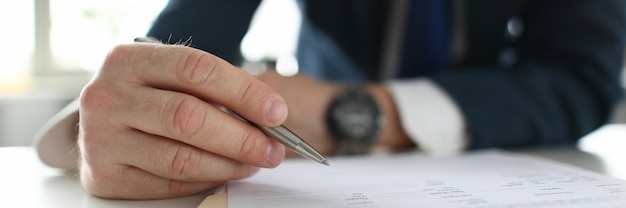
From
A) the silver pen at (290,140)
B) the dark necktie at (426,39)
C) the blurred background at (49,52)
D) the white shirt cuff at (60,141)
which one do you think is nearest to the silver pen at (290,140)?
the silver pen at (290,140)

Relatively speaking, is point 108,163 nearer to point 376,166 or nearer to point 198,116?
point 198,116

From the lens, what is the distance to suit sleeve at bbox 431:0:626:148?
620 millimetres

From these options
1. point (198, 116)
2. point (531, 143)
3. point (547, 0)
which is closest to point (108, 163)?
point (198, 116)

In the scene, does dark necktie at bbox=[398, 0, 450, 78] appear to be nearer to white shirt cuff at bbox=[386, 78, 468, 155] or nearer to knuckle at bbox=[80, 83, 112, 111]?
white shirt cuff at bbox=[386, 78, 468, 155]

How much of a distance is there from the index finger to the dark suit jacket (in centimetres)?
18

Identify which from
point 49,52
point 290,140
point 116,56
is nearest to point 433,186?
point 290,140

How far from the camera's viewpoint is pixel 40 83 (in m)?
2.21

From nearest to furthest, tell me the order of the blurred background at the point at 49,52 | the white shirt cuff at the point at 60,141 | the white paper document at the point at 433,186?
the white paper document at the point at 433,186
the white shirt cuff at the point at 60,141
the blurred background at the point at 49,52

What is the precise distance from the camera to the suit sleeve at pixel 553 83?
620 mm

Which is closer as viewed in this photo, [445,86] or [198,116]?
[198,116]

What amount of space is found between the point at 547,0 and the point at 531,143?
0.86 feet

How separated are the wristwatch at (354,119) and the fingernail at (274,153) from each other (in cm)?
24

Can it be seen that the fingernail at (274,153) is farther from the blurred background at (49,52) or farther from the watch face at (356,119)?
the blurred background at (49,52)

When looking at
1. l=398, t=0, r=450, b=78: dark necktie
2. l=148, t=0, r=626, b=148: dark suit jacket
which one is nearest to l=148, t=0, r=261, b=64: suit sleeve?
l=148, t=0, r=626, b=148: dark suit jacket
